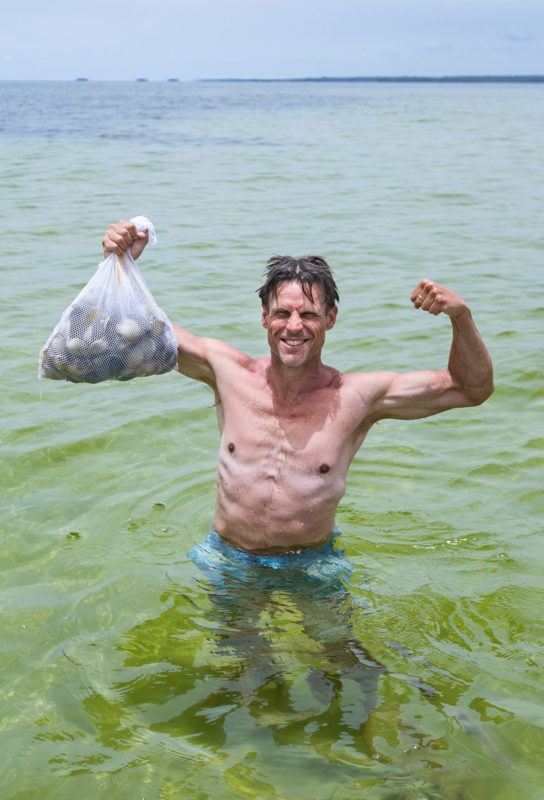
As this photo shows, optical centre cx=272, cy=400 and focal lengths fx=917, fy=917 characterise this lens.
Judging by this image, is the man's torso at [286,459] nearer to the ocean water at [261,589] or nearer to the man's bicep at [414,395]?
the man's bicep at [414,395]

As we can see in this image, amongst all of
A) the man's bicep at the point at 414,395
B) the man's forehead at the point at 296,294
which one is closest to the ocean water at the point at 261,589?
the man's bicep at the point at 414,395

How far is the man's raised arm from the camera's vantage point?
141 inches

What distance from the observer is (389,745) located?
3.48m

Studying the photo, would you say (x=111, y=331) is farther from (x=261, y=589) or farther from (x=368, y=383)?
(x=261, y=589)

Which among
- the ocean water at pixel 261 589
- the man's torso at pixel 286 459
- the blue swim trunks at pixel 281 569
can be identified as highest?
the man's torso at pixel 286 459

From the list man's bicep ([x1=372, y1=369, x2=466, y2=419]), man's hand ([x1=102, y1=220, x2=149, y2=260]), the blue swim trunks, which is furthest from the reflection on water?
man's hand ([x1=102, y1=220, x2=149, y2=260])

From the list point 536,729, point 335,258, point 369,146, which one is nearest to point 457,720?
point 536,729

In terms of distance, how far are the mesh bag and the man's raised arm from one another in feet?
3.23

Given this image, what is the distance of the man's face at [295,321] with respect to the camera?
152 inches

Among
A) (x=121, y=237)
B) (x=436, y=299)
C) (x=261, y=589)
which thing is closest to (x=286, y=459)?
(x=261, y=589)

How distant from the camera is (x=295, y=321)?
12.6ft

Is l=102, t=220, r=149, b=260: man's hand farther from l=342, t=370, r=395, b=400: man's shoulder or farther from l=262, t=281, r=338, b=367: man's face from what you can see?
Result: l=342, t=370, r=395, b=400: man's shoulder

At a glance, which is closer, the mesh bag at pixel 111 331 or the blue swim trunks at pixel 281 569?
the mesh bag at pixel 111 331

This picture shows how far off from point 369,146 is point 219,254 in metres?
17.3
